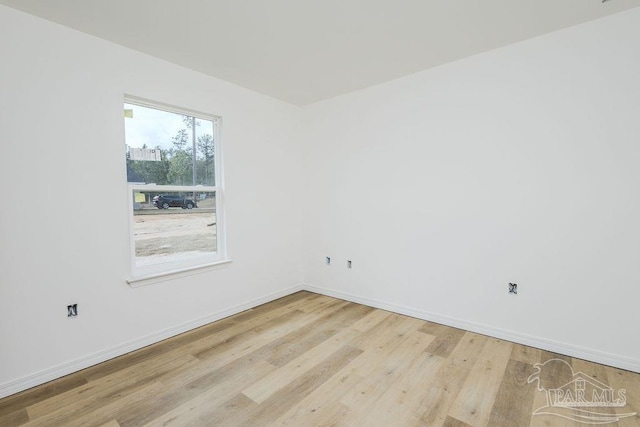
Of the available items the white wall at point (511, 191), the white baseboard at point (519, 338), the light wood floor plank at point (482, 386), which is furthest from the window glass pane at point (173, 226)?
the light wood floor plank at point (482, 386)

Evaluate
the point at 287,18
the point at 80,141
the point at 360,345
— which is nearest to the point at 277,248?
the point at 360,345

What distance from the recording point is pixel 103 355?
8.04ft

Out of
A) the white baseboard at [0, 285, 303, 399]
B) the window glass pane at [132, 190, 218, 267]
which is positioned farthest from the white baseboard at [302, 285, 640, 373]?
the window glass pane at [132, 190, 218, 267]

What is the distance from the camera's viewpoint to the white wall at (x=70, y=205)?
207 centimetres

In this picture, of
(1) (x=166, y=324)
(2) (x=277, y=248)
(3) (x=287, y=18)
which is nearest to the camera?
(3) (x=287, y=18)

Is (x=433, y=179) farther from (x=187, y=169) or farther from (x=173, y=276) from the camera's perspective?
(x=173, y=276)

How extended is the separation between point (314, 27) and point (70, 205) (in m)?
2.35

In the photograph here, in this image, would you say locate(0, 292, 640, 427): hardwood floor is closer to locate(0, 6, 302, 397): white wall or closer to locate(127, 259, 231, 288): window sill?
locate(0, 6, 302, 397): white wall

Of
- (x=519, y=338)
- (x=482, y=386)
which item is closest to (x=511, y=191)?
(x=519, y=338)

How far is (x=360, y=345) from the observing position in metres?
2.69

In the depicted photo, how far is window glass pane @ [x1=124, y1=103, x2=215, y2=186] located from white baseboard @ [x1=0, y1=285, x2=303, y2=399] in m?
1.45

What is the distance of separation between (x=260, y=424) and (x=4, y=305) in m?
1.94

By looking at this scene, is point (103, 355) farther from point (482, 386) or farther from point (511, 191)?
point (511, 191)

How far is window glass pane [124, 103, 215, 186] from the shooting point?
8.93 ft
